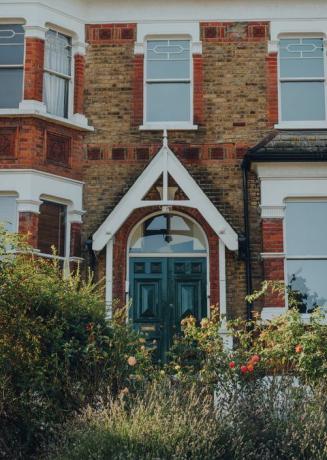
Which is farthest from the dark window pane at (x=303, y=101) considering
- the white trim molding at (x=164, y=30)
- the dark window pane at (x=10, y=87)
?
the dark window pane at (x=10, y=87)

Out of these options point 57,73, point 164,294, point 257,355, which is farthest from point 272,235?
point 57,73

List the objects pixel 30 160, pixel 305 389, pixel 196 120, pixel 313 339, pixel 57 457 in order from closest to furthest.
Answer: pixel 57 457 → pixel 305 389 → pixel 313 339 → pixel 30 160 → pixel 196 120

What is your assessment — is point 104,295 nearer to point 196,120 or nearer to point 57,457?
point 196,120

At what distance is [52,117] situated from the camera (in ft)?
46.6

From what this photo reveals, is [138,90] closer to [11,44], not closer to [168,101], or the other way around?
[168,101]

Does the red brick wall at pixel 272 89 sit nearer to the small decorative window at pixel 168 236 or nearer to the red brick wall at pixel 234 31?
the red brick wall at pixel 234 31

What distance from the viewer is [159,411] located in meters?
7.79

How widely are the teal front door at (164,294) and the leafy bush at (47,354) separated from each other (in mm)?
3698

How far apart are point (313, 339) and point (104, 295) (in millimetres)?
4891

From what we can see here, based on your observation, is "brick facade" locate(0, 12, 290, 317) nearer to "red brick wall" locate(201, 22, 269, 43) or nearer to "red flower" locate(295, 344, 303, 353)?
"red brick wall" locate(201, 22, 269, 43)

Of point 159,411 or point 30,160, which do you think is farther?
point 30,160

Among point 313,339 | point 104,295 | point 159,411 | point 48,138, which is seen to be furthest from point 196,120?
point 159,411

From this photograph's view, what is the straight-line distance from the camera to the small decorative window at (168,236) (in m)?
14.5

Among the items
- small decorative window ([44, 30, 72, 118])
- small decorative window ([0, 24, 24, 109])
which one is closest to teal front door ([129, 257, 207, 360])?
small decorative window ([44, 30, 72, 118])
